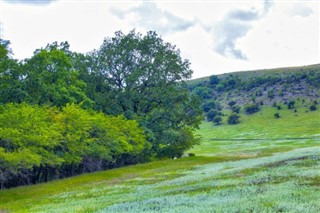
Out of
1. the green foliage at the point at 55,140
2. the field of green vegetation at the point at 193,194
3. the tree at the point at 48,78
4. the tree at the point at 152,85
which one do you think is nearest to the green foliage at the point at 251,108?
the tree at the point at 152,85

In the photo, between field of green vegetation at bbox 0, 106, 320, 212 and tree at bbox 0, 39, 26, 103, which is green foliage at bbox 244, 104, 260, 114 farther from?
tree at bbox 0, 39, 26, 103

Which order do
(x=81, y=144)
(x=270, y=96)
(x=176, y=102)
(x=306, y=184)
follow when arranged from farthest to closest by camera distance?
(x=270, y=96) → (x=176, y=102) → (x=81, y=144) → (x=306, y=184)

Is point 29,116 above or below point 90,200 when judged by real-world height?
above

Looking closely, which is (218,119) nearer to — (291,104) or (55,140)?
(291,104)

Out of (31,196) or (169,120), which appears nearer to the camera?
(31,196)

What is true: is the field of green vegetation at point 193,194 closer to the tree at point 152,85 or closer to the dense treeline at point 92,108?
the dense treeline at point 92,108

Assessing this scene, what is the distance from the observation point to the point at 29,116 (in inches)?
1923

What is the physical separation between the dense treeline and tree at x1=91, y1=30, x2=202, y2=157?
0.64 feet

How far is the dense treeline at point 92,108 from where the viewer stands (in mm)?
48312

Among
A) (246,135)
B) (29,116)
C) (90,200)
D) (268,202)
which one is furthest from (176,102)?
(246,135)

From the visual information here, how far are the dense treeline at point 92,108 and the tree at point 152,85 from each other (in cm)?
19

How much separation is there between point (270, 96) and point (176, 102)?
116250 mm

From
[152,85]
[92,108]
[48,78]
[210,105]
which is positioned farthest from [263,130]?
[48,78]

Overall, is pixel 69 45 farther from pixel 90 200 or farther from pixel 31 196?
pixel 90 200
